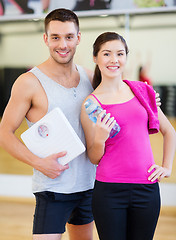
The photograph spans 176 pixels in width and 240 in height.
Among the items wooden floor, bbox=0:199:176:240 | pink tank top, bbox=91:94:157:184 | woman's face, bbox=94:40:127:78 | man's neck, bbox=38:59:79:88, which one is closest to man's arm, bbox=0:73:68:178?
Result: man's neck, bbox=38:59:79:88

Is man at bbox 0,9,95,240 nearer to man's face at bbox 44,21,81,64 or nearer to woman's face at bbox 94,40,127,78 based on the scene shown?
man's face at bbox 44,21,81,64

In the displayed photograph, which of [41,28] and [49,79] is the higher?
A: [41,28]

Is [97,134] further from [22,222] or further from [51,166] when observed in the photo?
[22,222]

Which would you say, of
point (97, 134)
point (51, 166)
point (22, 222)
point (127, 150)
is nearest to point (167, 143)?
point (127, 150)

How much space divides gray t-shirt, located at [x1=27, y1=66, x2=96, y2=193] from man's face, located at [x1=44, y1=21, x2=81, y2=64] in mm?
121

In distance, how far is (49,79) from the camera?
166 cm

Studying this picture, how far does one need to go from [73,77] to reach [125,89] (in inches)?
12.5

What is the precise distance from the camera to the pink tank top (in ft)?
4.67

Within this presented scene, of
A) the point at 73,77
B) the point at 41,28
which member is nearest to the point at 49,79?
the point at 73,77

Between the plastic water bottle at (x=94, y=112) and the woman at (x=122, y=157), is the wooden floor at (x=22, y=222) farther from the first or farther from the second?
the plastic water bottle at (x=94, y=112)

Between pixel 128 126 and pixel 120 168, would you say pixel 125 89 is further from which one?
pixel 120 168

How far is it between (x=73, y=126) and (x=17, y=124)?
26 centimetres

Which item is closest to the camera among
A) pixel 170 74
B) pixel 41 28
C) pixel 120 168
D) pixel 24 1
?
pixel 120 168

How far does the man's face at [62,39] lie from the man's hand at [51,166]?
0.44 metres
